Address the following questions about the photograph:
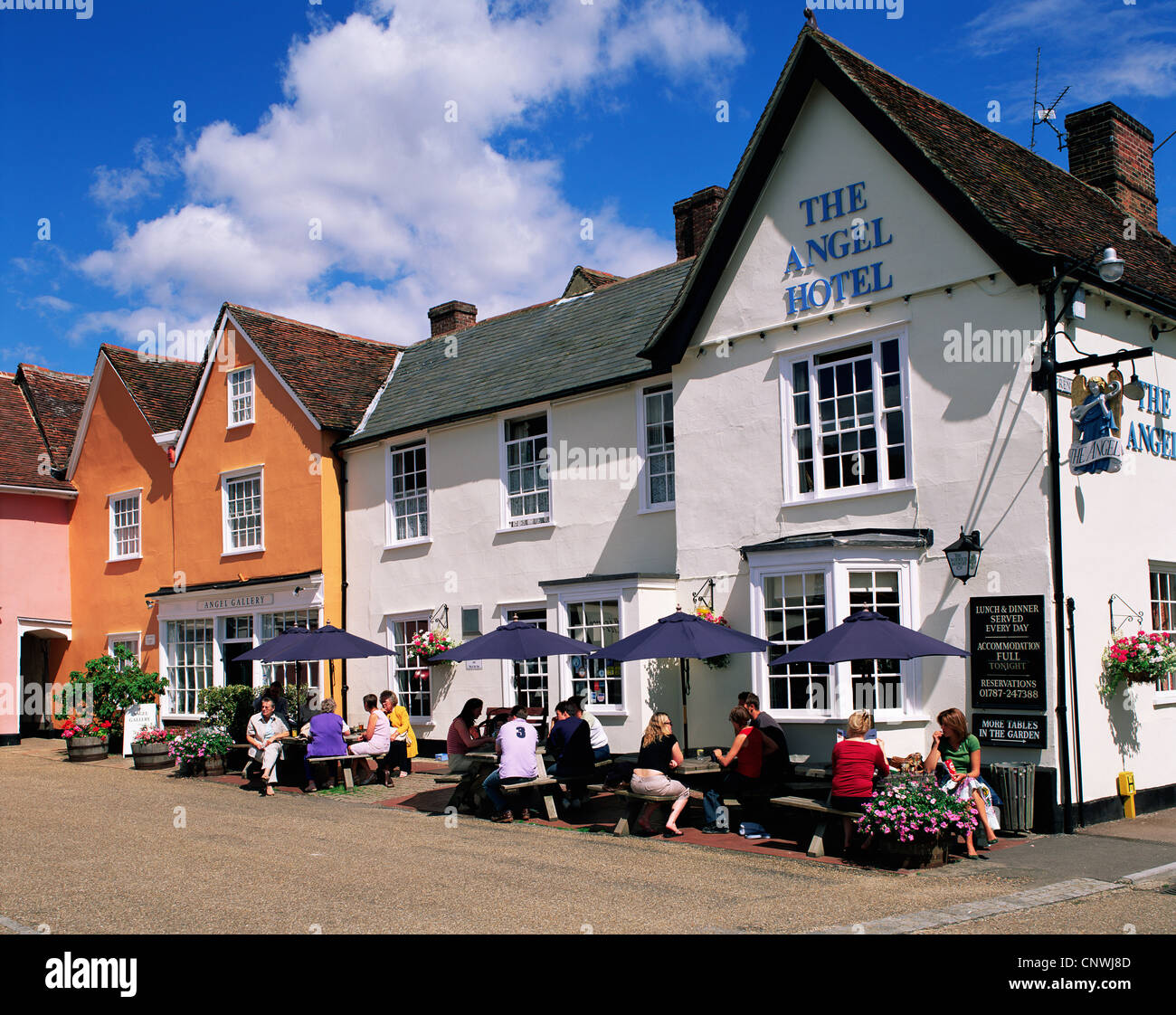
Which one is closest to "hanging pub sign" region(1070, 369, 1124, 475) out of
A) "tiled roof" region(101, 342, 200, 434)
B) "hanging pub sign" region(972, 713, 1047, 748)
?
"hanging pub sign" region(972, 713, 1047, 748)

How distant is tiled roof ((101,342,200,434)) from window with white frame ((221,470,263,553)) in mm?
3029

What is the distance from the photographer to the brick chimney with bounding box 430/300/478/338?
2692 centimetres

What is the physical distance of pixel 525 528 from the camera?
771 inches

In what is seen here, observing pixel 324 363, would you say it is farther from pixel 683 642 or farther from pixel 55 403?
pixel 683 642

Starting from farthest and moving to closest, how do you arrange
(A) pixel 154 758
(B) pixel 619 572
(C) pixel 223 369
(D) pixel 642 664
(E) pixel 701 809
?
(C) pixel 223 369, (A) pixel 154 758, (B) pixel 619 572, (D) pixel 642 664, (E) pixel 701 809

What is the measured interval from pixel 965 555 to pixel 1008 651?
3.79 feet

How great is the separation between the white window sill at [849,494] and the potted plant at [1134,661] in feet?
9.52

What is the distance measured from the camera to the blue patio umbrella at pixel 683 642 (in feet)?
43.4

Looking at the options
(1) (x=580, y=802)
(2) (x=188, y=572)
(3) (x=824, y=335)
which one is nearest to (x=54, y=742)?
(2) (x=188, y=572)

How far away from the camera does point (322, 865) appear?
10.8 m

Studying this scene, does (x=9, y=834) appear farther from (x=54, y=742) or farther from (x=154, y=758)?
(x=54, y=742)

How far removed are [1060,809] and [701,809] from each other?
4.06 m

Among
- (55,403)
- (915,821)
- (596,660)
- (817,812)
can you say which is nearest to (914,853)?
(915,821)

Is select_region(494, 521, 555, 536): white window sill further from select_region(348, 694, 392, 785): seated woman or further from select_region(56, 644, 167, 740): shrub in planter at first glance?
select_region(56, 644, 167, 740): shrub in planter
